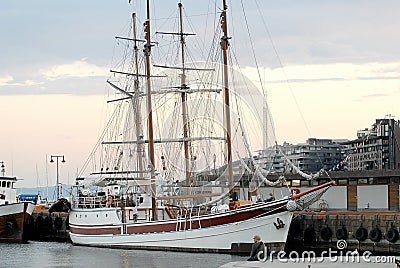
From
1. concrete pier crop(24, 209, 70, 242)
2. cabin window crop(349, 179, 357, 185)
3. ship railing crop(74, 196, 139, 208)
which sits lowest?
concrete pier crop(24, 209, 70, 242)

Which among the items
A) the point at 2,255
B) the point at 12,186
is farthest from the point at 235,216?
the point at 12,186

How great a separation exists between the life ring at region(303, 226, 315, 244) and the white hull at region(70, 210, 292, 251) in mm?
4192

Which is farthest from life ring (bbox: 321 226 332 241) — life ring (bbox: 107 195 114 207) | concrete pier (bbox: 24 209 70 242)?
concrete pier (bbox: 24 209 70 242)

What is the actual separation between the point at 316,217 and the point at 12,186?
36440mm

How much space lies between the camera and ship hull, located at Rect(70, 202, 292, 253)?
180ft

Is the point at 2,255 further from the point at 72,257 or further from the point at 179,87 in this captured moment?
the point at 179,87

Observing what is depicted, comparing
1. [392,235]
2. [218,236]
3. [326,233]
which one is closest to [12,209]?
[218,236]

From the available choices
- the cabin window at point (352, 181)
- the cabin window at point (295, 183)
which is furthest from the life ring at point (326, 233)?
the cabin window at point (295, 183)

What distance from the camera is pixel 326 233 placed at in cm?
5691

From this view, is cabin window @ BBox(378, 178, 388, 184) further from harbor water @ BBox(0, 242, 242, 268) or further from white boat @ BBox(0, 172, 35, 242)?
white boat @ BBox(0, 172, 35, 242)

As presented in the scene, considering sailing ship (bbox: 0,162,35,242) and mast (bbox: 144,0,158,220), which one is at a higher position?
mast (bbox: 144,0,158,220)

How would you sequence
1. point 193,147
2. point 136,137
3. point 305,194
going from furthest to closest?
point 136,137
point 193,147
point 305,194

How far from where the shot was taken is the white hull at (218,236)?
54844mm

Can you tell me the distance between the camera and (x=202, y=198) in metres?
64.0
